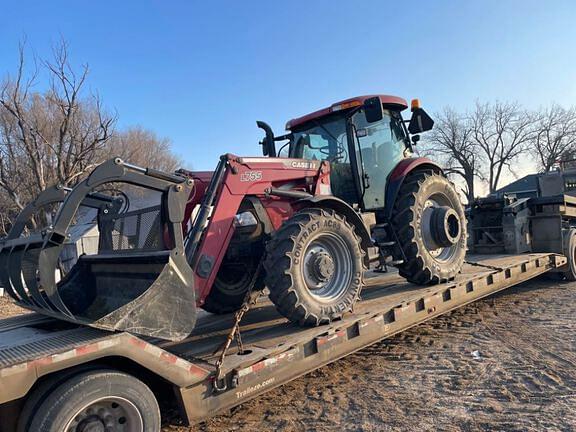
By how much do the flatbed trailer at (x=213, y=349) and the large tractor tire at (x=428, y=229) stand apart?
0.23 metres

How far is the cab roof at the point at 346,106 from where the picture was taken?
18.6ft

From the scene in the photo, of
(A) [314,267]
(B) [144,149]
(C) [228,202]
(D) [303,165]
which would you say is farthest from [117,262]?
(B) [144,149]

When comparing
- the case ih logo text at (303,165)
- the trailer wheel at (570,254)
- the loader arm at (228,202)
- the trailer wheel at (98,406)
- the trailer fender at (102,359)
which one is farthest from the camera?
the trailer wheel at (570,254)

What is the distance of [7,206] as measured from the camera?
21234 mm

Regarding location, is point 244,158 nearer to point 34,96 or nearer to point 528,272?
point 528,272

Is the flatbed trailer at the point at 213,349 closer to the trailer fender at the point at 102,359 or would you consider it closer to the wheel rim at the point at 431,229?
the trailer fender at the point at 102,359

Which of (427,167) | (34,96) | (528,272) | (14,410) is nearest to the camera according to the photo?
(14,410)

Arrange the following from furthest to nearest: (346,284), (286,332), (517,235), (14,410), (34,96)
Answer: (34,96) < (517,235) < (346,284) < (286,332) < (14,410)

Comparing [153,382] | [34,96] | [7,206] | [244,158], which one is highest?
[34,96]

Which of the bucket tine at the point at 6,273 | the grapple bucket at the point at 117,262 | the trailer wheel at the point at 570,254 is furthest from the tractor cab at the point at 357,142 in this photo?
the trailer wheel at the point at 570,254

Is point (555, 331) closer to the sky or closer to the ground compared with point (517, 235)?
closer to the ground

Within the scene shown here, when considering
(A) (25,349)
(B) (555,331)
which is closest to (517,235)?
(B) (555,331)

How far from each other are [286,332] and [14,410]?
227cm

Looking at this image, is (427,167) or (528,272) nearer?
(427,167)
